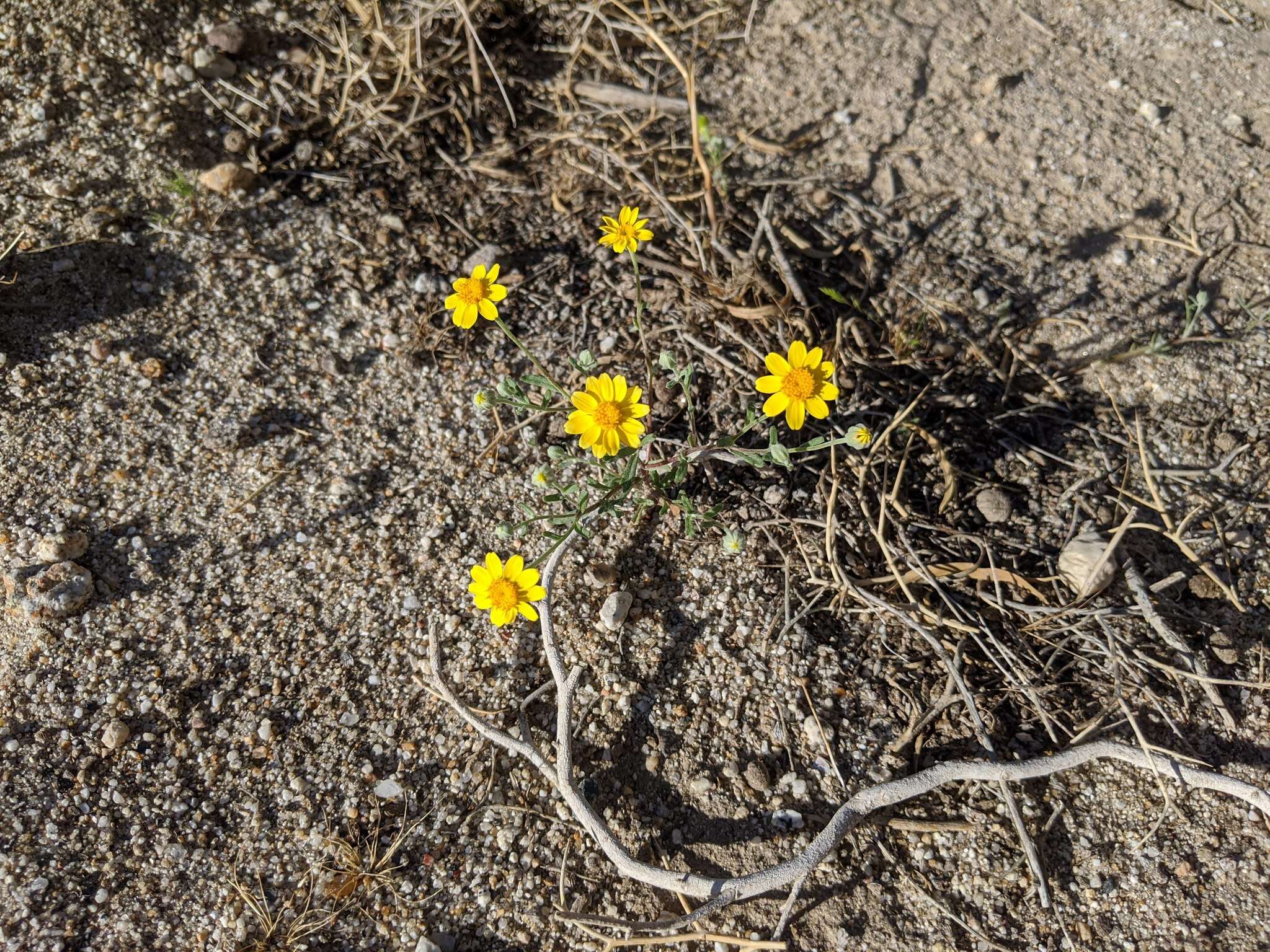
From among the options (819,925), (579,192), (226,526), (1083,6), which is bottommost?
(819,925)

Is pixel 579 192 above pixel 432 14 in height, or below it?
below

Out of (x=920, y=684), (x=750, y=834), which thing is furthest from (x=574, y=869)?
(x=920, y=684)

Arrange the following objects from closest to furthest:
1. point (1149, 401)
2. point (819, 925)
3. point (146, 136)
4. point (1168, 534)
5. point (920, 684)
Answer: point (819, 925)
point (920, 684)
point (1168, 534)
point (1149, 401)
point (146, 136)

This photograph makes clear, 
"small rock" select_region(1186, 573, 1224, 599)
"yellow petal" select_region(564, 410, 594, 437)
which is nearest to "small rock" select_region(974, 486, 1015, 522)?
"small rock" select_region(1186, 573, 1224, 599)

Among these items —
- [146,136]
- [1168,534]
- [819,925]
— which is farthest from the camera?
[146,136]

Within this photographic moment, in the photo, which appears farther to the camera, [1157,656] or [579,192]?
[579,192]

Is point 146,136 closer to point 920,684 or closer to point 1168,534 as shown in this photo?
point 920,684

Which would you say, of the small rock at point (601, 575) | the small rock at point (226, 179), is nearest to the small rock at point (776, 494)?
the small rock at point (601, 575)

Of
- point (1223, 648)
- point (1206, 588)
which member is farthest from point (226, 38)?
point (1223, 648)
